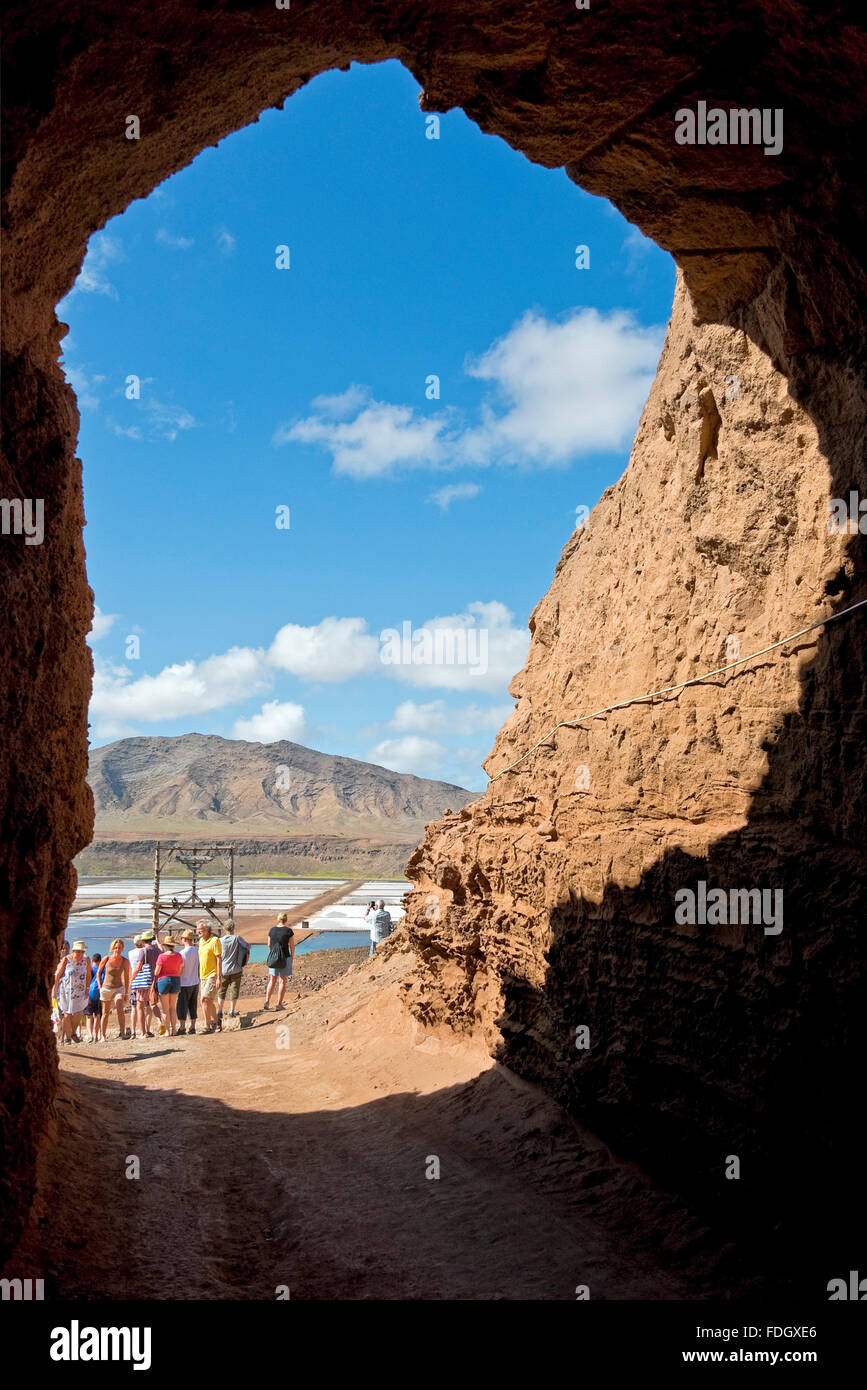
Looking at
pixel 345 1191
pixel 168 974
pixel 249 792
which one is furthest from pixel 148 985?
pixel 249 792

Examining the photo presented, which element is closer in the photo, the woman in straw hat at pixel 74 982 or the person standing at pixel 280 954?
the woman in straw hat at pixel 74 982

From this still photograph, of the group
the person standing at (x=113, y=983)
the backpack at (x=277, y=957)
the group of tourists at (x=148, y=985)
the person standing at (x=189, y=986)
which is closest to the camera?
the group of tourists at (x=148, y=985)

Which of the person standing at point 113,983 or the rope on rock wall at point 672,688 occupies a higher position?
the rope on rock wall at point 672,688

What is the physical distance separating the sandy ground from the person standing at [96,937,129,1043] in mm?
2968

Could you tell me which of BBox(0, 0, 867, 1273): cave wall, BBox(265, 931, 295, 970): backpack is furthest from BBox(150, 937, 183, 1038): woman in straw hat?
BBox(0, 0, 867, 1273): cave wall

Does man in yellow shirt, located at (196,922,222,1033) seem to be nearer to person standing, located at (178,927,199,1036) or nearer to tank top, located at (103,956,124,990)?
person standing, located at (178,927,199,1036)

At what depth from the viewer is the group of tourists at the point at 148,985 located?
1274 cm

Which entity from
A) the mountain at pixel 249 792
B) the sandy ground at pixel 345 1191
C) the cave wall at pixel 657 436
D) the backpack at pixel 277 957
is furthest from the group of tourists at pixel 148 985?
the mountain at pixel 249 792

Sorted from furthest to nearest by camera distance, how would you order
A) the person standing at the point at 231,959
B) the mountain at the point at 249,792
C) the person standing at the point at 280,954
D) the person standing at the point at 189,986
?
the mountain at the point at 249,792 < the person standing at the point at 280,954 < the person standing at the point at 231,959 < the person standing at the point at 189,986

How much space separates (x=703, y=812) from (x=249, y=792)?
131 m

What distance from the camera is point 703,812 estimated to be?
21.6 ft

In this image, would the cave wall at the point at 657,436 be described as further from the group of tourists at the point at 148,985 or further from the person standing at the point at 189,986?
the person standing at the point at 189,986

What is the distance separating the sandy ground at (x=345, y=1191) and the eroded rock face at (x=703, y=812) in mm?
545
